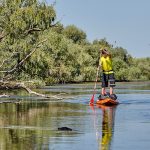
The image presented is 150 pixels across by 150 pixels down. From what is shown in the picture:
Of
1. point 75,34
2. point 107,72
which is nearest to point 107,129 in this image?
point 107,72

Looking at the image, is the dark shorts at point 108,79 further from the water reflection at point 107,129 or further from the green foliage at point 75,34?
the green foliage at point 75,34

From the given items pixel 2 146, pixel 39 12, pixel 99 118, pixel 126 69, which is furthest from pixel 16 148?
pixel 126 69

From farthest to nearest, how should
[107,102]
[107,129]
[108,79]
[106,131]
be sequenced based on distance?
[108,79] → [107,102] → [107,129] → [106,131]

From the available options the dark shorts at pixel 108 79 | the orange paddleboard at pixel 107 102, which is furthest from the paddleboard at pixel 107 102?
the dark shorts at pixel 108 79

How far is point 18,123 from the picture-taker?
67.0ft

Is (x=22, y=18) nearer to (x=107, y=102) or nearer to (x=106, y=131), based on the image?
(x=107, y=102)

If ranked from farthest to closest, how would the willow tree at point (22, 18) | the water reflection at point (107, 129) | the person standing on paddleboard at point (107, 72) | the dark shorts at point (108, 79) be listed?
the dark shorts at point (108, 79)
the person standing on paddleboard at point (107, 72)
the willow tree at point (22, 18)
the water reflection at point (107, 129)

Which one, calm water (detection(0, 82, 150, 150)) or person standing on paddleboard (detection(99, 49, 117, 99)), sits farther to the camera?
person standing on paddleboard (detection(99, 49, 117, 99))

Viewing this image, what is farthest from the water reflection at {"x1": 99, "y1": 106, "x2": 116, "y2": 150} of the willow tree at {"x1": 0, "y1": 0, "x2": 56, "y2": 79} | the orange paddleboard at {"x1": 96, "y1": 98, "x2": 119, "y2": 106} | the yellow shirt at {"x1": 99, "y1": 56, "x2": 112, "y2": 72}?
the willow tree at {"x1": 0, "y1": 0, "x2": 56, "y2": 79}

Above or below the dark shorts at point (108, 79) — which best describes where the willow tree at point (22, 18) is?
above

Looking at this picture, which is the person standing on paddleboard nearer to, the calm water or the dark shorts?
the dark shorts

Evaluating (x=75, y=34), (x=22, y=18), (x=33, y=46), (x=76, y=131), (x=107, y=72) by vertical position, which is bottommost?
(x=76, y=131)

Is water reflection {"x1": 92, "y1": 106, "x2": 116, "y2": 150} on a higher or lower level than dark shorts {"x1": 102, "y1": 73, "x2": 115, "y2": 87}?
lower

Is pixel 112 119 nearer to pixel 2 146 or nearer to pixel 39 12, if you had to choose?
pixel 2 146
